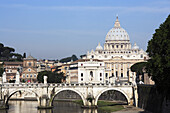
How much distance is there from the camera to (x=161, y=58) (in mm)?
64500

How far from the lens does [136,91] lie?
88.7 meters

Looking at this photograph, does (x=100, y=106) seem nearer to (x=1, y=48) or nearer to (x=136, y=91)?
(x=136, y=91)

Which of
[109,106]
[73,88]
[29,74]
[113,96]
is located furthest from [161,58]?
[29,74]

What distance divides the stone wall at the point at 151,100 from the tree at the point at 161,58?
1.72m

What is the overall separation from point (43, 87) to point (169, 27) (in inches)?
1300

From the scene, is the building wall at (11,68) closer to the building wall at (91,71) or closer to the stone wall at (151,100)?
the building wall at (91,71)

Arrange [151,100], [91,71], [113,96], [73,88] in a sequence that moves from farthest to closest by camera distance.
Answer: [91,71] < [113,96] < [73,88] < [151,100]

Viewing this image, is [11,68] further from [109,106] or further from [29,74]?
[109,106]

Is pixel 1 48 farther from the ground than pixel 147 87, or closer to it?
farther from the ground

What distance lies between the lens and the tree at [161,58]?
63.4m

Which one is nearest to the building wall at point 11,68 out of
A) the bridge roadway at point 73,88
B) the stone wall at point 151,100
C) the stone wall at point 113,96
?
the stone wall at point 113,96

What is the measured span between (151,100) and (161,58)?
13.0m

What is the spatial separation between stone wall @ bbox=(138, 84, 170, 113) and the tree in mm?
1717

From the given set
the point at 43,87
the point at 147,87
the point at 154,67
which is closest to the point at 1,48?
the point at 43,87
